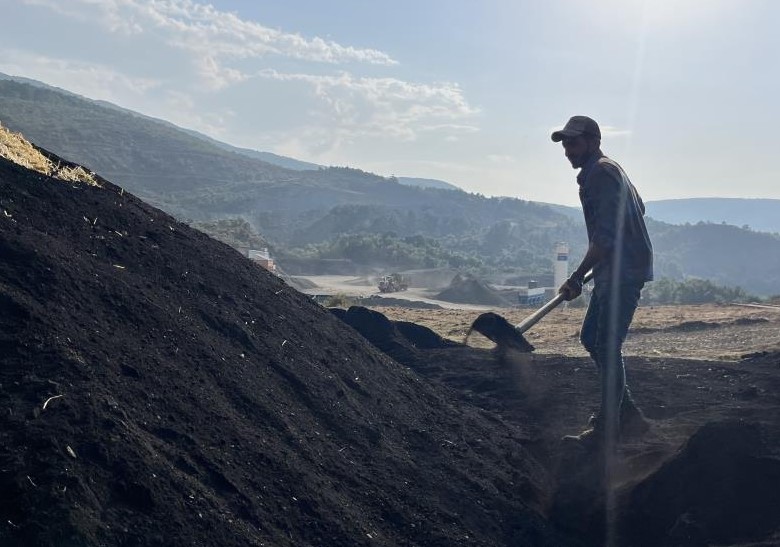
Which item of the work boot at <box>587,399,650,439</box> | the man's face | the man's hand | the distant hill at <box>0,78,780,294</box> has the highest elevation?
the distant hill at <box>0,78,780,294</box>

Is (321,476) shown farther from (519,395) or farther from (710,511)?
(519,395)

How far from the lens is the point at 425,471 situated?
15.7ft

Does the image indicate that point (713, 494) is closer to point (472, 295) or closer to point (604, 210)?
point (604, 210)

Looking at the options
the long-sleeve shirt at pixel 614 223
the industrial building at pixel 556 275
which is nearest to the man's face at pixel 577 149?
the long-sleeve shirt at pixel 614 223

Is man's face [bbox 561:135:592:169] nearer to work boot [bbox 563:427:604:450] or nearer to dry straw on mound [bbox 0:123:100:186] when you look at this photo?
work boot [bbox 563:427:604:450]

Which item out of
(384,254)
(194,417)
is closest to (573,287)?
(194,417)

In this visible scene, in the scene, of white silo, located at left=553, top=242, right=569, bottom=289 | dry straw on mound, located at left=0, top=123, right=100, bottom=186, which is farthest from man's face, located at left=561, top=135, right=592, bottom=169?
white silo, located at left=553, top=242, right=569, bottom=289

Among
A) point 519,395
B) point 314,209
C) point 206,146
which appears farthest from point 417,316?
point 206,146

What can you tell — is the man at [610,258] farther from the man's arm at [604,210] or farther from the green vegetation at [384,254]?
the green vegetation at [384,254]

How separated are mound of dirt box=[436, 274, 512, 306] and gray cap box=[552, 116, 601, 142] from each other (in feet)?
102

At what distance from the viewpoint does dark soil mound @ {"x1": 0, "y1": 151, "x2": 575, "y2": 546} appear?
9.78ft

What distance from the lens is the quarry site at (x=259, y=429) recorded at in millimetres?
3059

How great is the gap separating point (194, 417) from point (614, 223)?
10.2 feet

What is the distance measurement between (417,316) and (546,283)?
35.8m
